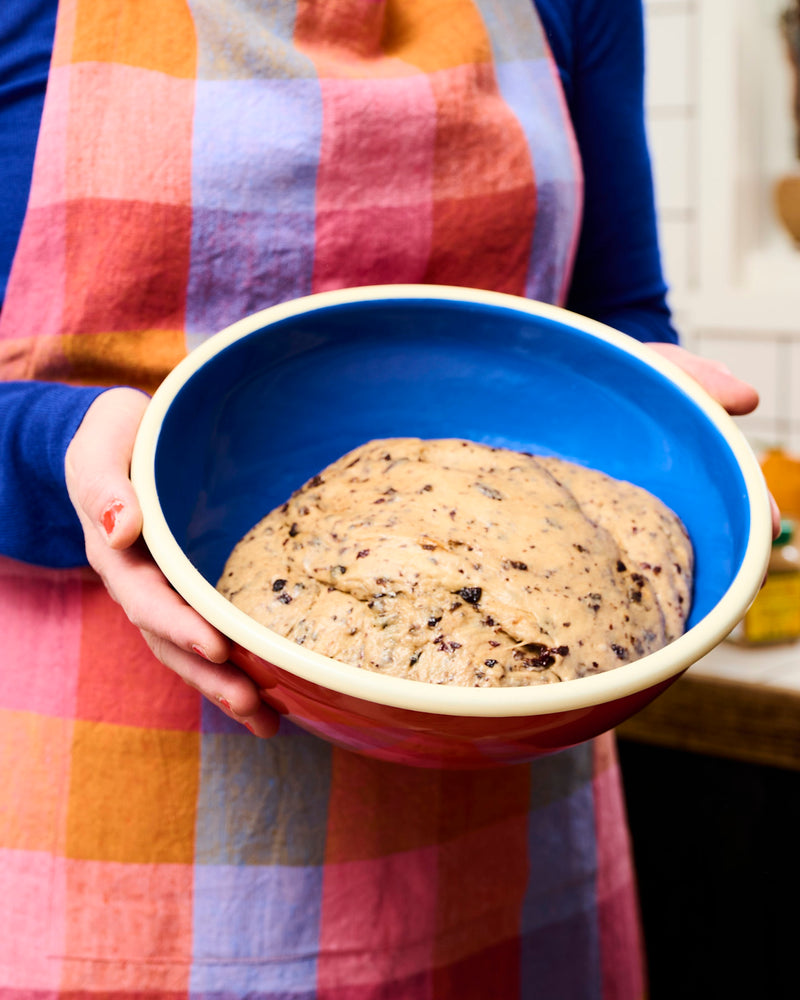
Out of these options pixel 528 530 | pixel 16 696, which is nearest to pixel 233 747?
pixel 16 696

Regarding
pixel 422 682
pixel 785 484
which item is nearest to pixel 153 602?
pixel 422 682

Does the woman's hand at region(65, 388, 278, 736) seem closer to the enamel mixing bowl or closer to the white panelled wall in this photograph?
the enamel mixing bowl

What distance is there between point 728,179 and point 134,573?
2190 millimetres

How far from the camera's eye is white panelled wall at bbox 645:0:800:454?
2166 millimetres

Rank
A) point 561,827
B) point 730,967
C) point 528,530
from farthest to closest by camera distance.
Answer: point 730,967
point 561,827
point 528,530

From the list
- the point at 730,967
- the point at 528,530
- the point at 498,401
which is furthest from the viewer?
the point at 730,967

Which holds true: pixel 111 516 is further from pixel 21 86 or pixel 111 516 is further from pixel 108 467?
pixel 21 86

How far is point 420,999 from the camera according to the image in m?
0.66

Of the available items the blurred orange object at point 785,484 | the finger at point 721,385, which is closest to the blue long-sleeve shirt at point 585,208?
the finger at point 721,385

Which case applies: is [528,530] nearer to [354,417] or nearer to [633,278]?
[354,417]

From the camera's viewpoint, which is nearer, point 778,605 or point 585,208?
point 585,208

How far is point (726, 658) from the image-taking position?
1369 mm

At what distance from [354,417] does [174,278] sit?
159 mm

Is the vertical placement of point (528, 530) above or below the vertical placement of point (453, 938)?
above
